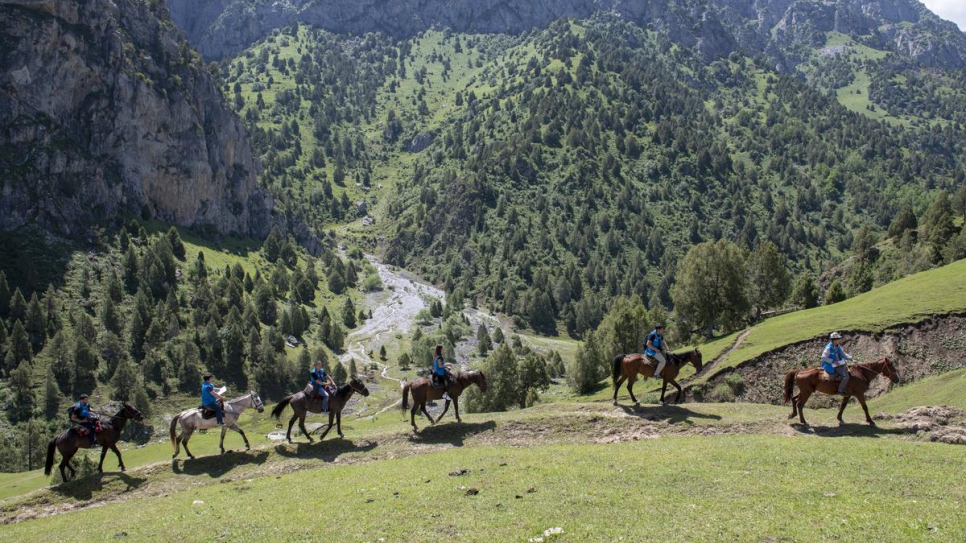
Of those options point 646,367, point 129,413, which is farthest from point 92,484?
point 646,367

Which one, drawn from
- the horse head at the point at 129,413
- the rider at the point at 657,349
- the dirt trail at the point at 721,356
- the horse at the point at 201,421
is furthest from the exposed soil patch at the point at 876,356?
the horse head at the point at 129,413

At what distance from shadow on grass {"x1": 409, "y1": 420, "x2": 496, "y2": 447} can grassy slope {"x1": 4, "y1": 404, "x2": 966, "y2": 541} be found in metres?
0.12

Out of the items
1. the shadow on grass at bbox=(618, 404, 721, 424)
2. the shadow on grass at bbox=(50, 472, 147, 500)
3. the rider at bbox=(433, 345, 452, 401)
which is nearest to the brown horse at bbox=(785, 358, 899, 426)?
the shadow on grass at bbox=(618, 404, 721, 424)

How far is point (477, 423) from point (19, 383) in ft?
424

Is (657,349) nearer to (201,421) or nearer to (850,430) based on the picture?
(850,430)

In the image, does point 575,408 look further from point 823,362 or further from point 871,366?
point 871,366

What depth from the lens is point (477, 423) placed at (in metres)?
37.1

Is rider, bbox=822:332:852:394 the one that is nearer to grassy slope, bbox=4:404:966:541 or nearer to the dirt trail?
grassy slope, bbox=4:404:966:541

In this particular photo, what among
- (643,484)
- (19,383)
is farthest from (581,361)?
(19,383)

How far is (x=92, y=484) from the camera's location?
32562mm

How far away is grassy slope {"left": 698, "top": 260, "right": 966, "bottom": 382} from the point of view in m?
53.2

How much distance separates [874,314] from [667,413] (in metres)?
33.4

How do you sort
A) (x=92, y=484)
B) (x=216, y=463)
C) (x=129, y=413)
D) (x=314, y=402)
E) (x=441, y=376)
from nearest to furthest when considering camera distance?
(x=92, y=484)
(x=216, y=463)
(x=129, y=413)
(x=314, y=402)
(x=441, y=376)

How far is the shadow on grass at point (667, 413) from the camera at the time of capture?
34331 mm
